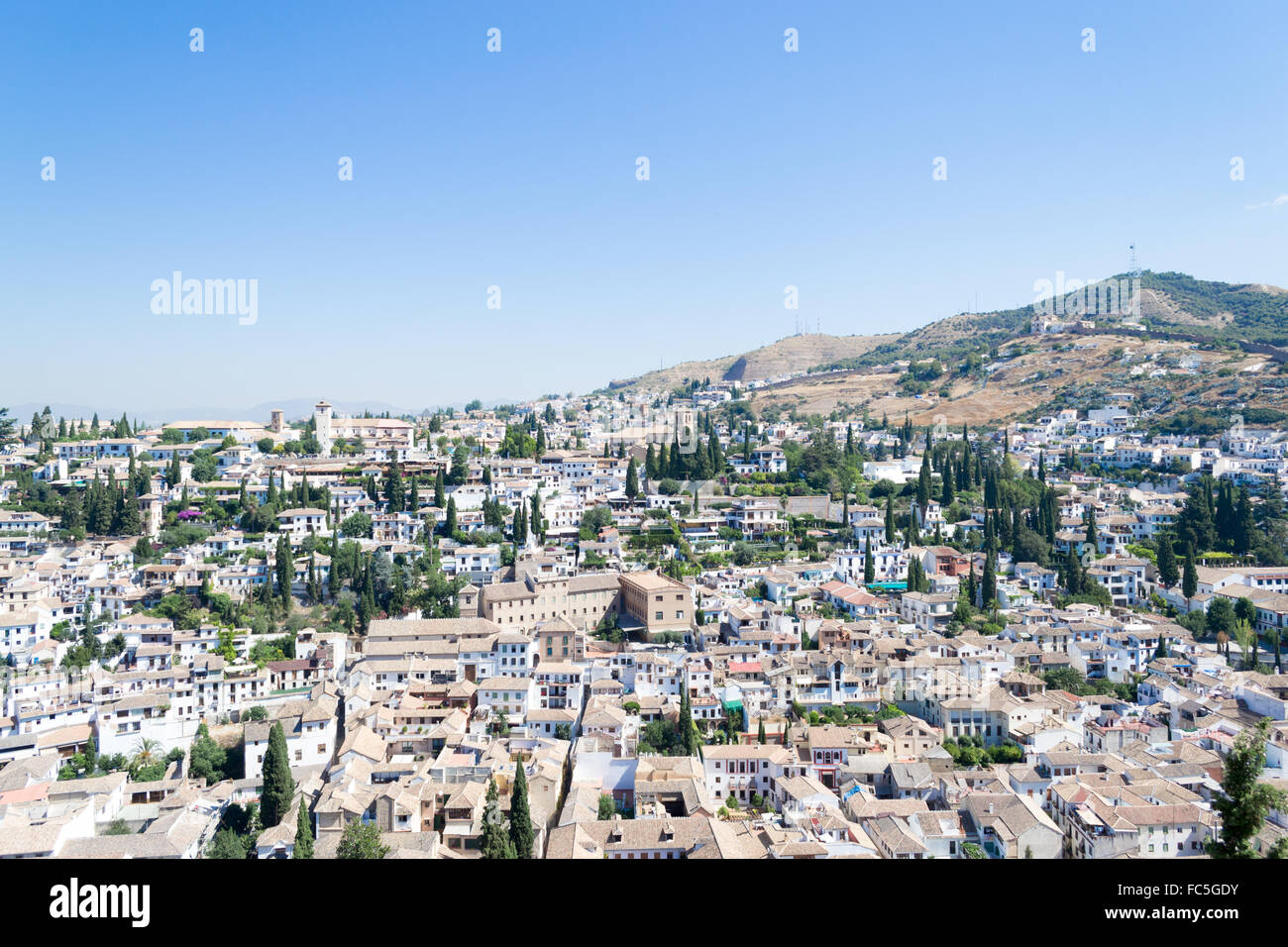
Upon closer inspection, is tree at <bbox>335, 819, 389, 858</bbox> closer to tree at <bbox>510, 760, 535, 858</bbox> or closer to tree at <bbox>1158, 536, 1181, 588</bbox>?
tree at <bbox>510, 760, 535, 858</bbox>

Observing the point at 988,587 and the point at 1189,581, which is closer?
the point at 1189,581

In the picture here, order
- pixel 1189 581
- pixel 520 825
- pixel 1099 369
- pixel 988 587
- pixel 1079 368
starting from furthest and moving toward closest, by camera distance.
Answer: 1. pixel 1079 368
2. pixel 1099 369
3. pixel 988 587
4. pixel 1189 581
5. pixel 520 825

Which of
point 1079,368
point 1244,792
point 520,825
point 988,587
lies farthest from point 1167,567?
point 1079,368

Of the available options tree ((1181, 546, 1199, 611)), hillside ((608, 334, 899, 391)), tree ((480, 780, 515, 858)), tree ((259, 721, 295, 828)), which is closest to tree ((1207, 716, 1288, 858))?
tree ((480, 780, 515, 858))

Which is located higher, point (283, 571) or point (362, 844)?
point (283, 571)

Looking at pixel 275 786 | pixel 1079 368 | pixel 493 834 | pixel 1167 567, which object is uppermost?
pixel 1079 368

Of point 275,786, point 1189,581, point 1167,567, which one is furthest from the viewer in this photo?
point 1167,567

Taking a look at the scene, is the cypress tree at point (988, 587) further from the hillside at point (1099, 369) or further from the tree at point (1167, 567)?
the hillside at point (1099, 369)

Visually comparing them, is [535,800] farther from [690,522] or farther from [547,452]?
[547,452]

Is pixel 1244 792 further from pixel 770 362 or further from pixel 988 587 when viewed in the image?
pixel 770 362
